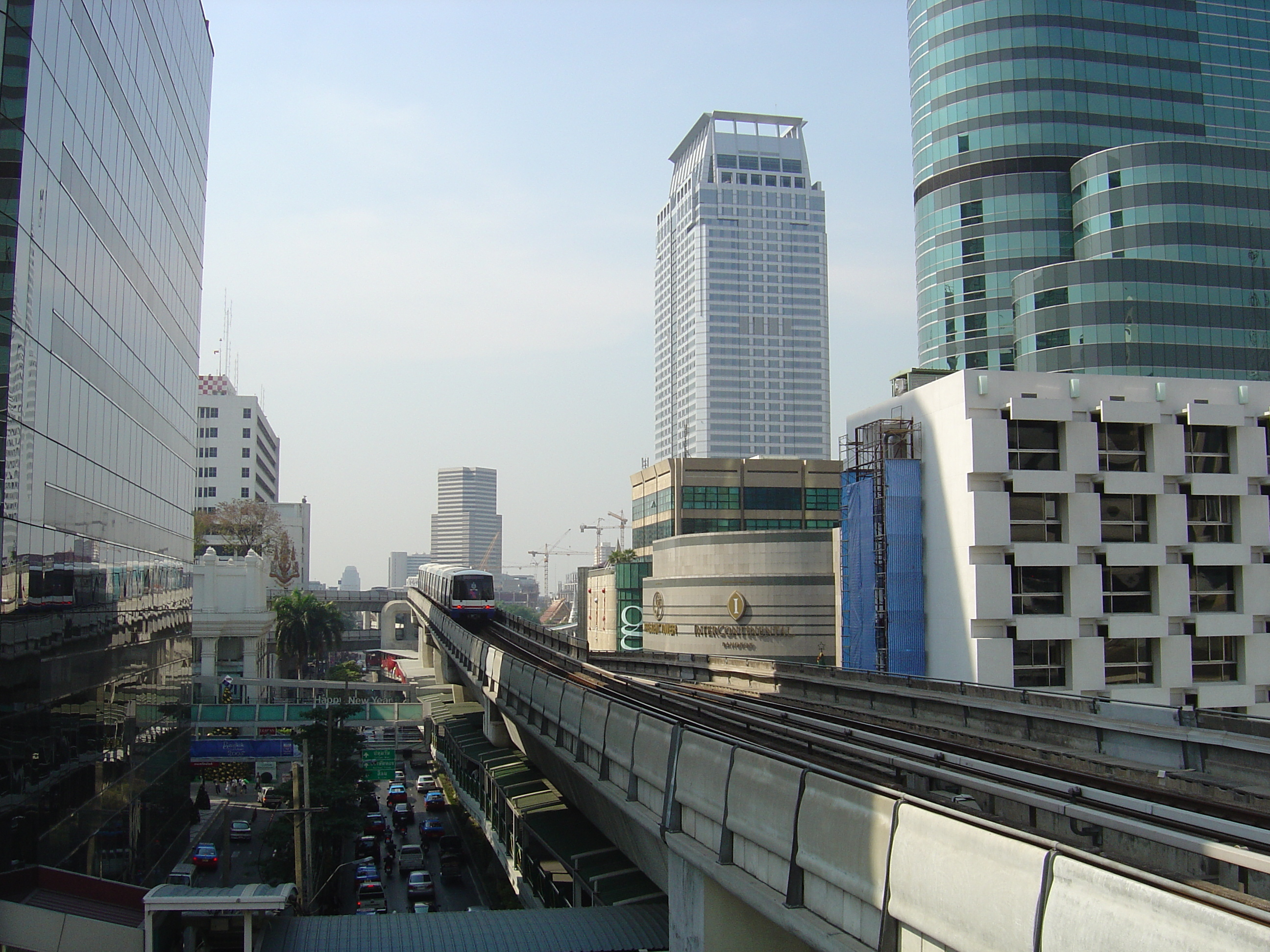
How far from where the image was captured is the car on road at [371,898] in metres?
38.9

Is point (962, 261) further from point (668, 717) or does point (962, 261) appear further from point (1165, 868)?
point (1165, 868)

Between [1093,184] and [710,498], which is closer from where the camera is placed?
[1093,184]

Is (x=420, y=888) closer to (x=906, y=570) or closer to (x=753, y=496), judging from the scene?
(x=906, y=570)

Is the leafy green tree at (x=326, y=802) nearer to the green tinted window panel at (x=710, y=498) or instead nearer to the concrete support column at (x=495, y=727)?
the concrete support column at (x=495, y=727)

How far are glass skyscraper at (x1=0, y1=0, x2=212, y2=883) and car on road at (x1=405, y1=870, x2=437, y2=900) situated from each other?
28.9ft

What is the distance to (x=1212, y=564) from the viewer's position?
145 feet

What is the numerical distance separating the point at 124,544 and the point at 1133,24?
9673cm

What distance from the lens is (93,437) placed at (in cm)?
2697

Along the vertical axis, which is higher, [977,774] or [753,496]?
[753,496]

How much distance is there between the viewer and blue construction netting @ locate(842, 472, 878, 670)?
49156 mm

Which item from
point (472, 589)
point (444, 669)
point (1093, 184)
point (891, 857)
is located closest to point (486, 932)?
point (891, 857)

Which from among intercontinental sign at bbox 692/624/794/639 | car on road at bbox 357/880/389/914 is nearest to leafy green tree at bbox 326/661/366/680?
intercontinental sign at bbox 692/624/794/639

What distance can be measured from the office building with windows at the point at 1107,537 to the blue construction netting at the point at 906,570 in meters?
1.38

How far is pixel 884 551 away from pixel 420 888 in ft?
82.6
